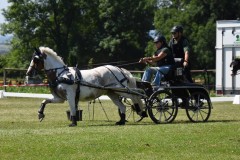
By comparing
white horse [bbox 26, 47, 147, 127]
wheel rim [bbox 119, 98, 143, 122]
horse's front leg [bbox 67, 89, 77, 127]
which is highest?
white horse [bbox 26, 47, 147, 127]

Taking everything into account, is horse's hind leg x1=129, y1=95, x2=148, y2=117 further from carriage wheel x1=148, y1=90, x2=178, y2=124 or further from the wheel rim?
the wheel rim

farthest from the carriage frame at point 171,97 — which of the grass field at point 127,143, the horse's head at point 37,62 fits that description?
the grass field at point 127,143

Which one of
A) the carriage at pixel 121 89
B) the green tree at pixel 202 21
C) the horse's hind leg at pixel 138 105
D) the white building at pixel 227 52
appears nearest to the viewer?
the carriage at pixel 121 89

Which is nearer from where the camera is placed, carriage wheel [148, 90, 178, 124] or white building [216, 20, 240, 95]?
carriage wheel [148, 90, 178, 124]

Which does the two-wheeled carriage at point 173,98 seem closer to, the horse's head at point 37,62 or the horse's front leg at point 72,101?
the horse's front leg at point 72,101

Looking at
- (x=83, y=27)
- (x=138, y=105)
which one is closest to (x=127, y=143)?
(x=138, y=105)

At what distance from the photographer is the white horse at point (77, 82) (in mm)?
16219

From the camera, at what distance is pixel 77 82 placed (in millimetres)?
16250

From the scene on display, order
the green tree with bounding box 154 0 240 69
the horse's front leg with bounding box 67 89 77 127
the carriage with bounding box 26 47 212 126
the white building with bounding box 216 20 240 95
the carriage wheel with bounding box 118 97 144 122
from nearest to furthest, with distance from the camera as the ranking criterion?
1. the horse's front leg with bounding box 67 89 77 127
2. the carriage with bounding box 26 47 212 126
3. the carriage wheel with bounding box 118 97 144 122
4. the white building with bounding box 216 20 240 95
5. the green tree with bounding box 154 0 240 69

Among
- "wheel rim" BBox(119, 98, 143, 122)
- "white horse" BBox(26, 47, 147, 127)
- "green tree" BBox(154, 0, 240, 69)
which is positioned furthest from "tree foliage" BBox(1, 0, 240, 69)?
"white horse" BBox(26, 47, 147, 127)

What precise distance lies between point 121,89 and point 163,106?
44.5 inches

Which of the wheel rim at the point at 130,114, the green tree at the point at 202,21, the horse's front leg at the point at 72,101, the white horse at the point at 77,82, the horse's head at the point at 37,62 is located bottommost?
the wheel rim at the point at 130,114

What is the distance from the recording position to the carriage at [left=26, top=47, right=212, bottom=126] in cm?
1623

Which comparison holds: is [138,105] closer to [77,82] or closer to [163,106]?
[163,106]
